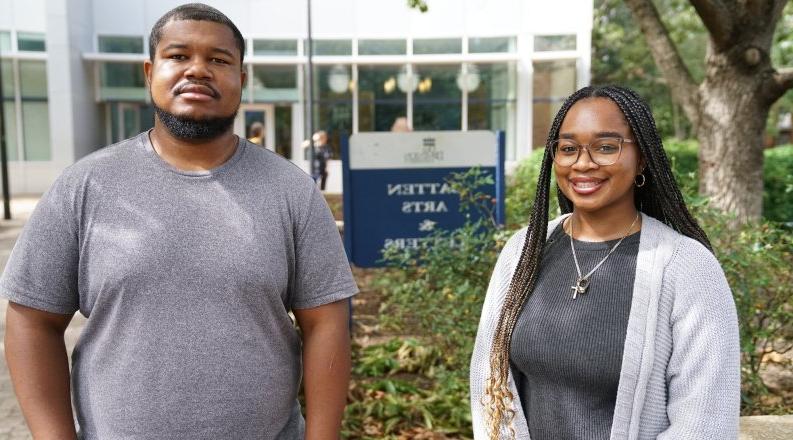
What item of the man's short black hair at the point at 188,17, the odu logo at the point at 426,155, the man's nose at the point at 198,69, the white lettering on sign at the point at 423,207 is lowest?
the white lettering on sign at the point at 423,207

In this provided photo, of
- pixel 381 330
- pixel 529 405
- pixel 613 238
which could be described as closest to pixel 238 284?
pixel 529 405

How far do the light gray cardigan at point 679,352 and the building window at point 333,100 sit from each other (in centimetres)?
1902

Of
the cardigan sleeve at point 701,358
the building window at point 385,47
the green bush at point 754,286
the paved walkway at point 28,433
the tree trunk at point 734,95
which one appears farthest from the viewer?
the building window at point 385,47

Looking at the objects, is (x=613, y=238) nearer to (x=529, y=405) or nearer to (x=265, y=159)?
(x=529, y=405)

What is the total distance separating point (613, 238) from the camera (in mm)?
2006

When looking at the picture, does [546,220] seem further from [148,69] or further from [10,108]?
[10,108]

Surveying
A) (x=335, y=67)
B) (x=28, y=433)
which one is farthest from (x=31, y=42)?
(x=28, y=433)

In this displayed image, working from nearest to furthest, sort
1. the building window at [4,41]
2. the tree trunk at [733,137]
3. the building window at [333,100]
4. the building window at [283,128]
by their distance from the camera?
the tree trunk at [733,137], the building window at [4,41], the building window at [333,100], the building window at [283,128]

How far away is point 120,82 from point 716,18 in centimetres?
1769

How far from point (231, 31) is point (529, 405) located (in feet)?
4.10

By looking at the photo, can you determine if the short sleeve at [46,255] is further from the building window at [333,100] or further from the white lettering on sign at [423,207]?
the building window at [333,100]

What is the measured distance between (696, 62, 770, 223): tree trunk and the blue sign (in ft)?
9.37

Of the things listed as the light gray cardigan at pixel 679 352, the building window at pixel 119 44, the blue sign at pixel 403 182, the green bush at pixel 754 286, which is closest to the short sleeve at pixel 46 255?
the light gray cardigan at pixel 679 352

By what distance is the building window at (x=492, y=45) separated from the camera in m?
20.1
